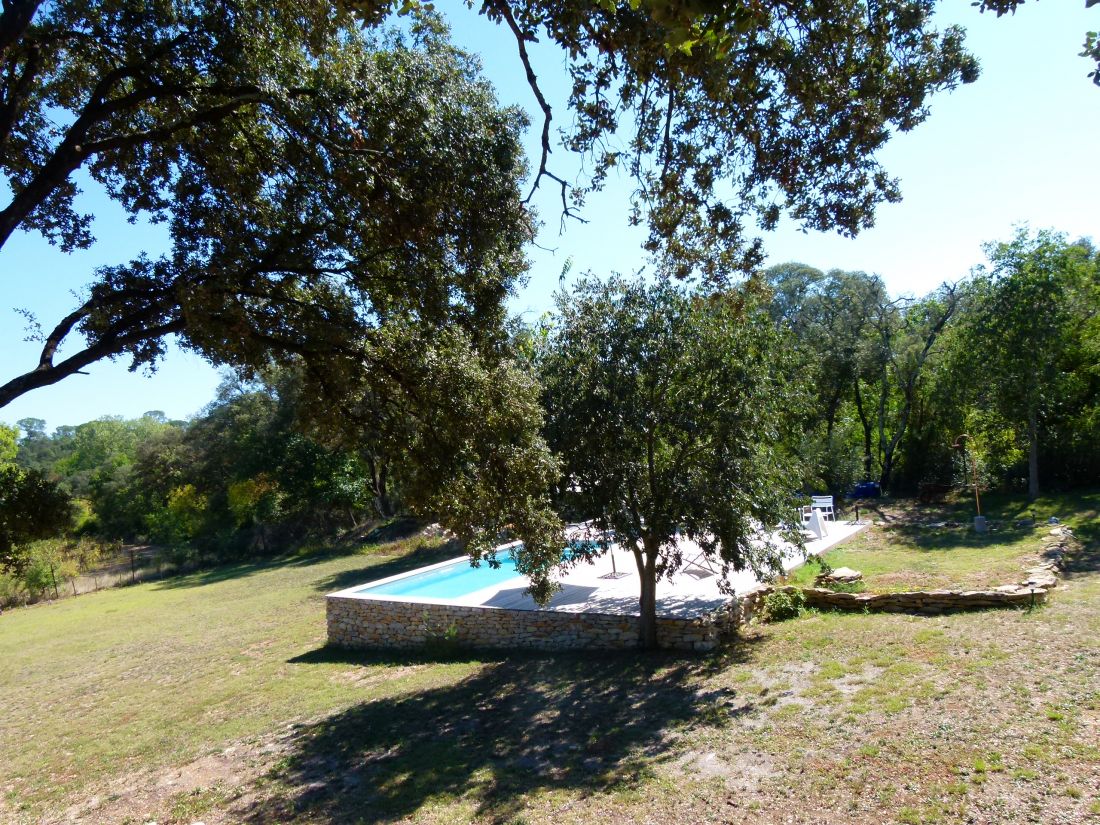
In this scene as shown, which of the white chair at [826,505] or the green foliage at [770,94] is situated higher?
the green foliage at [770,94]

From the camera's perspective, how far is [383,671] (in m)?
11.9

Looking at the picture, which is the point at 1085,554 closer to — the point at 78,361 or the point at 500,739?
the point at 500,739

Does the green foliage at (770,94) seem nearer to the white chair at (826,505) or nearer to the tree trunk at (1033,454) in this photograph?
the white chair at (826,505)

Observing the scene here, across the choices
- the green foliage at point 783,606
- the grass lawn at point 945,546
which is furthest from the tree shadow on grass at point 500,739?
the grass lawn at point 945,546

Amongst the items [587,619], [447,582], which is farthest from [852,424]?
[587,619]

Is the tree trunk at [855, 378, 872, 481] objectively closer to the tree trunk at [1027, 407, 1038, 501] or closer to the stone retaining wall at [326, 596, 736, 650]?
the tree trunk at [1027, 407, 1038, 501]

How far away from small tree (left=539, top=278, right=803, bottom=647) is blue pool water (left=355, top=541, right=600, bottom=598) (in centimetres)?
557

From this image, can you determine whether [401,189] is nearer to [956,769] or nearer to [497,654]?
[956,769]

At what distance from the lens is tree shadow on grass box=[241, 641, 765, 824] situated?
668 centimetres

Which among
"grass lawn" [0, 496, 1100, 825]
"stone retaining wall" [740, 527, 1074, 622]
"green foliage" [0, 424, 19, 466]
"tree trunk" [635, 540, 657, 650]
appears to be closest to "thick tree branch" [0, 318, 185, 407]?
"grass lawn" [0, 496, 1100, 825]

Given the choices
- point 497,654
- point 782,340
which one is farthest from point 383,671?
point 782,340

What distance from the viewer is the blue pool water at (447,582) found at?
626 inches

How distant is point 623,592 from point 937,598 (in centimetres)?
532

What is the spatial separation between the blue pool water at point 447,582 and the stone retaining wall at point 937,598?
602 centimetres
